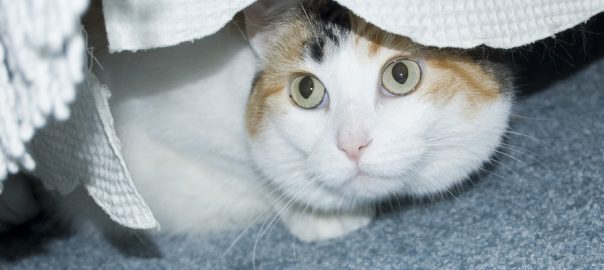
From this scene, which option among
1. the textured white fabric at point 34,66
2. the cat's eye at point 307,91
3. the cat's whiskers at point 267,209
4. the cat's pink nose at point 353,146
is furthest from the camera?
the cat's whiskers at point 267,209

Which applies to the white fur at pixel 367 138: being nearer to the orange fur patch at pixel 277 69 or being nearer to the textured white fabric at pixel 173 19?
the orange fur patch at pixel 277 69

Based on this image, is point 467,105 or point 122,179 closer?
point 122,179

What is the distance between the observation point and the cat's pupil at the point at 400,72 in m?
1.08

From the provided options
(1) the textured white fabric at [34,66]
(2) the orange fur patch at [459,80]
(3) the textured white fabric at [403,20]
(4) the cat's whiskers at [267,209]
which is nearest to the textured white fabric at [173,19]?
(3) the textured white fabric at [403,20]

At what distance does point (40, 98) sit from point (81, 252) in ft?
2.51

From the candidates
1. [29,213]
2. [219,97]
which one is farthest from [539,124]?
[29,213]

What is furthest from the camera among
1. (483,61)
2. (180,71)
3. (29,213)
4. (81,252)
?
(29,213)

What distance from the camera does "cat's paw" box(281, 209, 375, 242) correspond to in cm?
133

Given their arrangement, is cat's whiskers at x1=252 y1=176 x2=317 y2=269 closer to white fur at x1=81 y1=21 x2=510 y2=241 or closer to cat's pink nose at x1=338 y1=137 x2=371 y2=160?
white fur at x1=81 y1=21 x2=510 y2=241

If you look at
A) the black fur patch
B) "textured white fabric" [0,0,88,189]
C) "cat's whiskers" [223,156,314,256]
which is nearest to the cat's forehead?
the black fur patch

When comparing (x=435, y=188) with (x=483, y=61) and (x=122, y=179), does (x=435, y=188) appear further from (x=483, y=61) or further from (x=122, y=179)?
(x=122, y=179)

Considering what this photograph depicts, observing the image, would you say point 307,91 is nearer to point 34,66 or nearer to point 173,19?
point 173,19

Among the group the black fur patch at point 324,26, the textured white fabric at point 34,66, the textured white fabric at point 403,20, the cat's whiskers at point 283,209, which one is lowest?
the cat's whiskers at point 283,209

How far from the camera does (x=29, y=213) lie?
4.89ft
